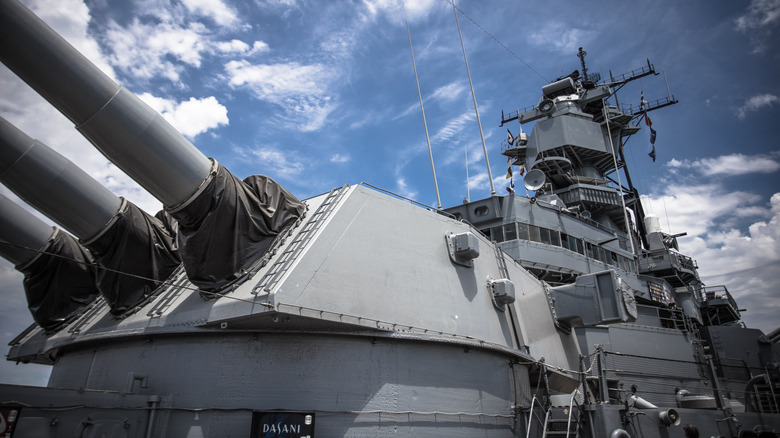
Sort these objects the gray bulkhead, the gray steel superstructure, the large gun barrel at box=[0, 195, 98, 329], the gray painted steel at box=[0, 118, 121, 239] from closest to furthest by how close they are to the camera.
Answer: the gray steel superstructure
the gray bulkhead
the gray painted steel at box=[0, 118, 121, 239]
the large gun barrel at box=[0, 195, 98, 329]

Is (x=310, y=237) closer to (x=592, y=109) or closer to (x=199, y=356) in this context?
(x=199, y=356)

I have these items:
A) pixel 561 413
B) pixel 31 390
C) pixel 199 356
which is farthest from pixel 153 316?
pixel 561 413

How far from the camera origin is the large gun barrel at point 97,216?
602 cm

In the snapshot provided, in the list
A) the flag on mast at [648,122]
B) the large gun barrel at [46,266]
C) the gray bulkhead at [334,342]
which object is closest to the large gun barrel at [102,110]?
the gray bulkhead at [334,342]

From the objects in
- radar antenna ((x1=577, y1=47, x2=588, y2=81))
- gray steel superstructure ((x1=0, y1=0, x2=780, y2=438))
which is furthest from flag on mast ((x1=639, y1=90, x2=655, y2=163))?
gray steel superstructure ((x1=0, y1=0, x2=780, y2=438))

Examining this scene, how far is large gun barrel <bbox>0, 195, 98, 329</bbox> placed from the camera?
7785 mm

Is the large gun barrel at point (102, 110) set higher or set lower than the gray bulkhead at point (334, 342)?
higher

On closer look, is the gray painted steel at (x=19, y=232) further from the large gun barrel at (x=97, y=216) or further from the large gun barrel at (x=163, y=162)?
the large gun barrel at (x=163, y=162)

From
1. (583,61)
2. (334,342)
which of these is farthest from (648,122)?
(334,342)

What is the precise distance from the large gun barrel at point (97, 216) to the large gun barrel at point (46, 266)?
0.21m

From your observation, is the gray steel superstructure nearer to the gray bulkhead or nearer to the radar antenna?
the gray bulkhead

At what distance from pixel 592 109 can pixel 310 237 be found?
77.6 ft

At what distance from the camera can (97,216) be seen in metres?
6.85

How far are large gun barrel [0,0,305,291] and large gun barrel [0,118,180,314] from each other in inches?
34.5
